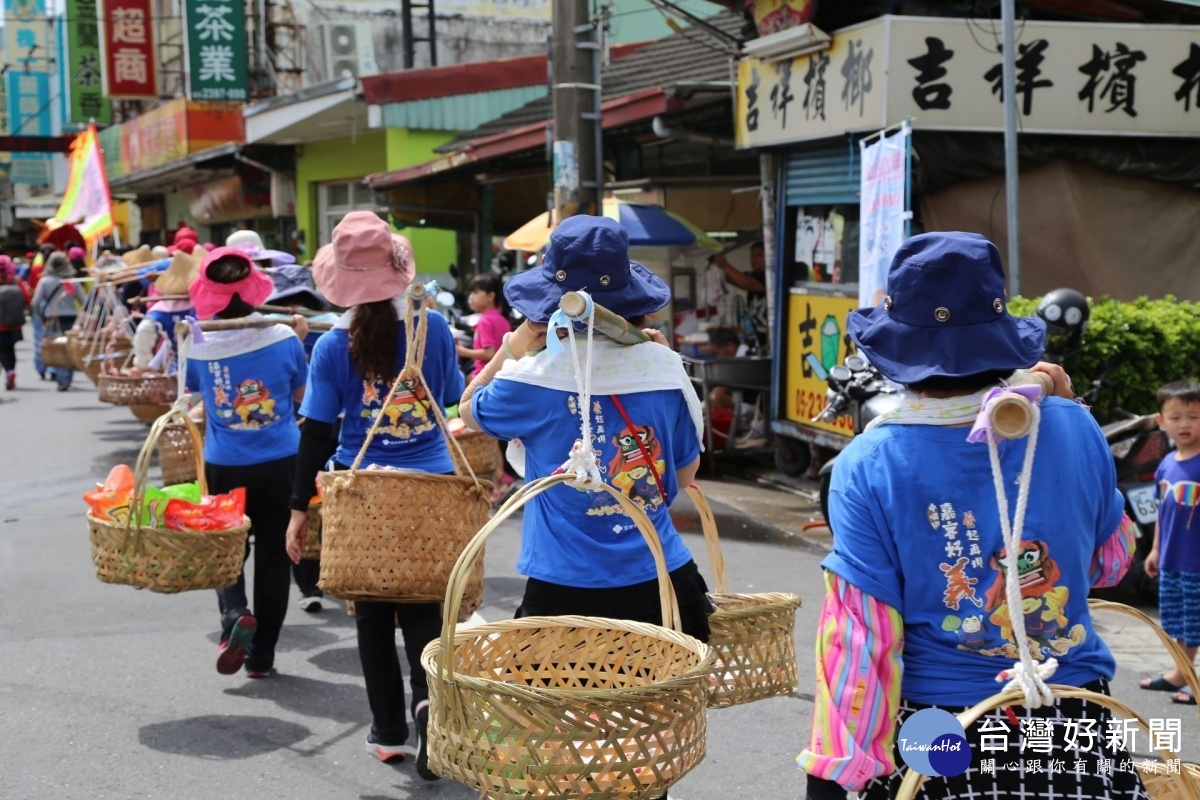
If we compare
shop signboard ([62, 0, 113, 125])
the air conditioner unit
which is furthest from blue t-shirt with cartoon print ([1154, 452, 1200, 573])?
shop signboard ([62, 0, 113, 125])

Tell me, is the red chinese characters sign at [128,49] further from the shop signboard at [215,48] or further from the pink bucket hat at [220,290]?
the pink bucket hat at [220,290]

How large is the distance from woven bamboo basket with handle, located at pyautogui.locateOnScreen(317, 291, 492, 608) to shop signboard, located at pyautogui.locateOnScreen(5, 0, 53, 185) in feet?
126

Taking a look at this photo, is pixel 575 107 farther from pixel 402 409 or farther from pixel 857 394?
pixel 402 409

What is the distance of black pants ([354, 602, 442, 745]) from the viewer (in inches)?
180

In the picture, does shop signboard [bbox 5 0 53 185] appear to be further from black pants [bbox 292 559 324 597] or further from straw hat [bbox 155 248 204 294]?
black pants [bbox 292 559 324 597]

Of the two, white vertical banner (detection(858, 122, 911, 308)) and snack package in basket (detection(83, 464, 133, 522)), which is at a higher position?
white vertical banner (detection(858, 122, 911, 308))

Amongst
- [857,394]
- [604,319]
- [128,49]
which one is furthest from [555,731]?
[128,49]

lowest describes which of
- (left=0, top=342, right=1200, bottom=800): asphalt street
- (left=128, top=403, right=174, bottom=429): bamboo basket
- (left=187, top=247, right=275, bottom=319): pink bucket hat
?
(left=0, top=342, right=1200, bottom=800): asphalt street

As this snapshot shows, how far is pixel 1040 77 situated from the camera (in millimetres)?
9016

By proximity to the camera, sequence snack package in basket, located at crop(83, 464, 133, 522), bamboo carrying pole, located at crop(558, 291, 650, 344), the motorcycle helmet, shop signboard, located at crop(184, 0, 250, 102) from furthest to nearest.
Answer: shop signboard, located at crop(184, 0, 250, 102) → the motorcycle helmet → snack package in basket, located at crop(83, 464, 133, 522) → bamboo carrying pole, located at crop(558, 291, 650, 344)

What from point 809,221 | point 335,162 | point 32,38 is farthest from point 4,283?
point 32,38

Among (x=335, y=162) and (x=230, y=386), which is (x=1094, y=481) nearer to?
(x=230, y=386)

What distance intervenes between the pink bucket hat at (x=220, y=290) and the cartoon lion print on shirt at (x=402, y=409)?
145 cm

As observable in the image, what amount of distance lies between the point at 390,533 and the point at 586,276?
136cm
